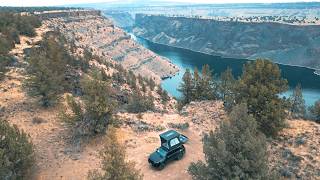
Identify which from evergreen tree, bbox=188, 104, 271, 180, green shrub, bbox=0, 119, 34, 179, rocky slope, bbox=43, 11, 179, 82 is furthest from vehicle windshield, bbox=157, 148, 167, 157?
rocky slope, bbox=43, 11, 179, 82

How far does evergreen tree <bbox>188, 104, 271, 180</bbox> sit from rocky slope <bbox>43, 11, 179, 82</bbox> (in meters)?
130

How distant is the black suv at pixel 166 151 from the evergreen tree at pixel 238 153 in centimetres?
691

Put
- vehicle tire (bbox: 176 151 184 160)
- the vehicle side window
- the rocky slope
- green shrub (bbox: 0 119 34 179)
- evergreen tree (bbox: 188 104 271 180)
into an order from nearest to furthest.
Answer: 1. evergreen tree (bbox: 188 104 271 180)
2. green shrub (bbox: 0 119 34 179)
3. the vehicle side window
4. vehicle tire (bbox: 176 151 184 160)
5. the rocky slope

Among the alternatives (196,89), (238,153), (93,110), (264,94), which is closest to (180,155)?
(93,110)

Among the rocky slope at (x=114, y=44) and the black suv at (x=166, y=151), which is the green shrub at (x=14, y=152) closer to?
the black suv at (x=166, y=151)

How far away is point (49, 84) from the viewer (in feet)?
140

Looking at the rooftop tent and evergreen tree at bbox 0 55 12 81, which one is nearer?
the rooftop tent

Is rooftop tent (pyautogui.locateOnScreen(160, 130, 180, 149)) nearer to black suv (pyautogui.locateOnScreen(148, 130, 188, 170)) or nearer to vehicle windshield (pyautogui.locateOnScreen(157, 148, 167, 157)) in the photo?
black suv (pyautogui.locateOnScreen(148, 130, 188, 170))

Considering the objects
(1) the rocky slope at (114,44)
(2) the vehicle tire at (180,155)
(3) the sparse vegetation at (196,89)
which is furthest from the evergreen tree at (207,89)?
(1) the rocky slope at (114,44)

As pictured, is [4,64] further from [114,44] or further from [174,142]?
[114,44]

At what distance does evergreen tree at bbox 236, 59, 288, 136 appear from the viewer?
36438 mm

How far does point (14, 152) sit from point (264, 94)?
81.1 feet

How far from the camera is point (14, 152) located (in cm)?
2764

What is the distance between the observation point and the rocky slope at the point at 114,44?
6521 inches
